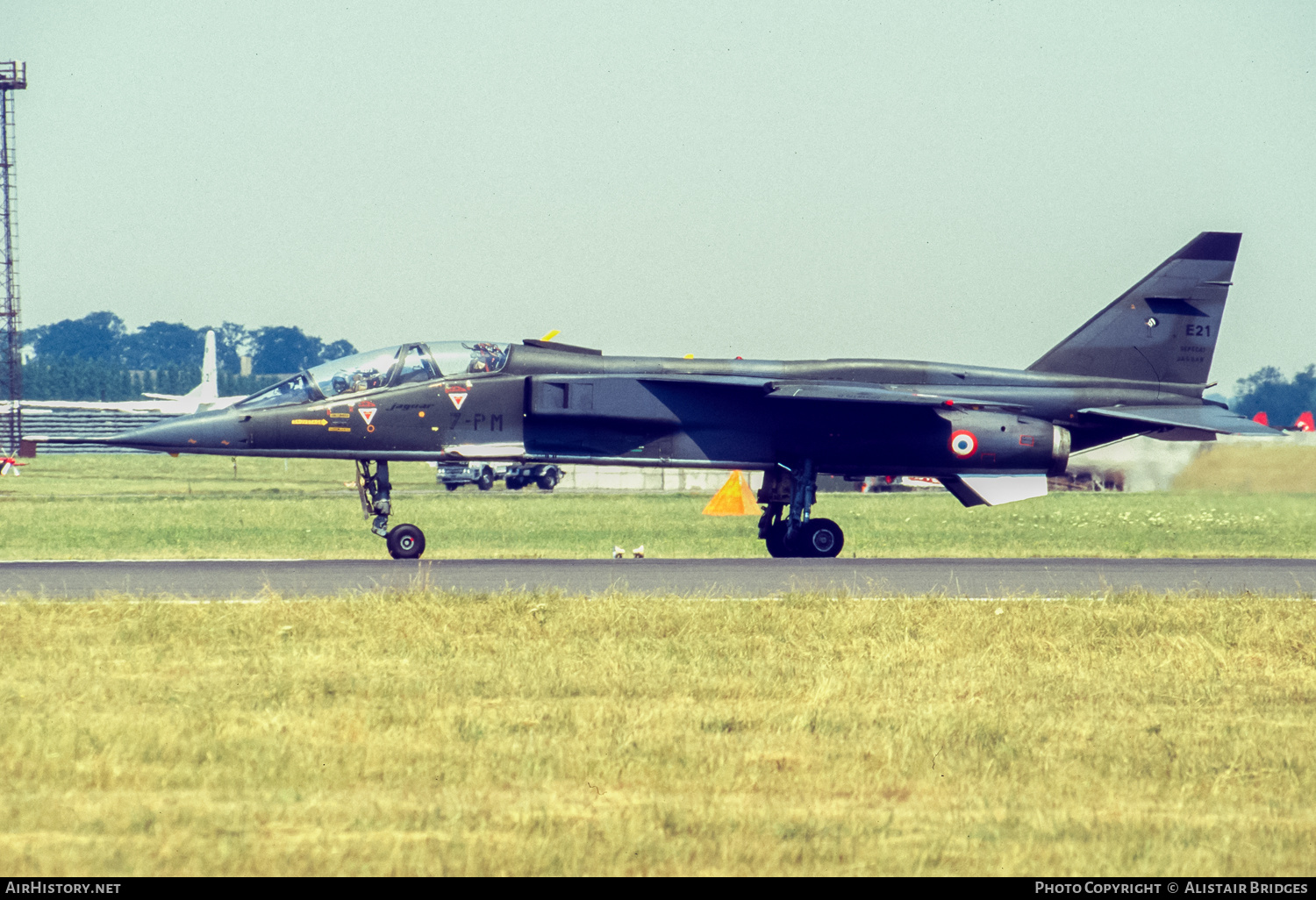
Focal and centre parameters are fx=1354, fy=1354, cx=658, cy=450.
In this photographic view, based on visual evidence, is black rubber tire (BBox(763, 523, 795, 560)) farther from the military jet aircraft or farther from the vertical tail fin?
the vertical tail fin

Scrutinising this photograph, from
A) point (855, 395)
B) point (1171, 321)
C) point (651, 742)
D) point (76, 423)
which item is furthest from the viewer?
point (76, 423)

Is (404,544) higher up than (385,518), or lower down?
lower down

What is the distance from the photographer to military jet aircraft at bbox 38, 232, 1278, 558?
1955 centimetres

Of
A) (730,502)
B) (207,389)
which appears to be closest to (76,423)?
(207,389)

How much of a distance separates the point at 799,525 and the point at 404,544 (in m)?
6.02

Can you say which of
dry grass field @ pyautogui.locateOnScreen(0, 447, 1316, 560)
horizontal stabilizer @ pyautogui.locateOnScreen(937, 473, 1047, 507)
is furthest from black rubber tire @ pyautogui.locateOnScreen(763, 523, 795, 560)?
horizontal stabilizer @ pyautogui.locateOnScreen(937, 473, 1047, 507)

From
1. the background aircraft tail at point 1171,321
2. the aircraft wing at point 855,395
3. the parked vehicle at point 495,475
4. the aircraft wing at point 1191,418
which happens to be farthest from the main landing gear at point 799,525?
the parked vehicle at point 495,475

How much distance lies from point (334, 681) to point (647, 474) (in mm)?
51238

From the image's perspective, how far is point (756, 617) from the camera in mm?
11406

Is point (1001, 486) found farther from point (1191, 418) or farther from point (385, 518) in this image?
point (385, 518)

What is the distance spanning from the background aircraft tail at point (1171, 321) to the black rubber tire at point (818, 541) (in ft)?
16.7

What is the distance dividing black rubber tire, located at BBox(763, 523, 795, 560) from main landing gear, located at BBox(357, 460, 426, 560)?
211 inches

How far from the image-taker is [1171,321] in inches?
858

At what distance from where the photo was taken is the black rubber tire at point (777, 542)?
68.4 ft
